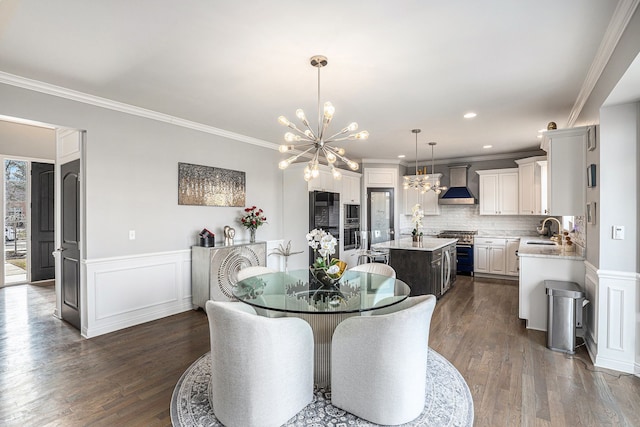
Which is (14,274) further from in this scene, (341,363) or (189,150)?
(341,363)

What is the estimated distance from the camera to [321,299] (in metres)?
2.39

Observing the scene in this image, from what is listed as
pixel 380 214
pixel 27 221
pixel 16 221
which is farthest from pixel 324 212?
pixel 16 221

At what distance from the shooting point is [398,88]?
3.23 meters

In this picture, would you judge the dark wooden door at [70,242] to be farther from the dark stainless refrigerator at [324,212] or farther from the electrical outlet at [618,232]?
the electrical outlet at [618,232]

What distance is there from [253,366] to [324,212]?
3.96m

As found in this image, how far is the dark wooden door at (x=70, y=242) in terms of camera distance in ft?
12.2

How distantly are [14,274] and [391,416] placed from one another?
24.2 feet

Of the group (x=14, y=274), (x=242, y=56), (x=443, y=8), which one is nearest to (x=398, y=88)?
(x=443, y=8)

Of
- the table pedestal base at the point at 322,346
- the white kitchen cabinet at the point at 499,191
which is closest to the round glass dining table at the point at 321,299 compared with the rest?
the table pedestal base at the point at 322,346

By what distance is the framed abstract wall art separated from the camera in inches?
172

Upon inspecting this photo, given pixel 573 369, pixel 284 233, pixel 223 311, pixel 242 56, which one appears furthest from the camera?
pixel 284 233

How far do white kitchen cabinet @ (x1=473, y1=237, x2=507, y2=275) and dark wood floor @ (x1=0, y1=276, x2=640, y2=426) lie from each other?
2.47 metres

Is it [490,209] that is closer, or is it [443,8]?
[443,8]

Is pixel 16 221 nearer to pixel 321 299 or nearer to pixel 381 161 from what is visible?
pixel 321 299
